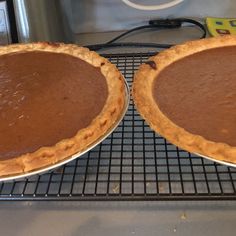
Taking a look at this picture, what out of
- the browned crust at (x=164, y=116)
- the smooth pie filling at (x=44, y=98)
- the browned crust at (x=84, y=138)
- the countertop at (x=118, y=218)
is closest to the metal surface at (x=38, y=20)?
the smooth pie filling at (x=44, y=98)

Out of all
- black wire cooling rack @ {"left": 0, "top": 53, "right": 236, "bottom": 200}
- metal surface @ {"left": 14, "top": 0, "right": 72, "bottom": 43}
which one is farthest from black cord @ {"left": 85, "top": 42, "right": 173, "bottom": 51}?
black wire cooling rack @ {"left": 0, "top": 53, "right": 236, "bottom": 200}

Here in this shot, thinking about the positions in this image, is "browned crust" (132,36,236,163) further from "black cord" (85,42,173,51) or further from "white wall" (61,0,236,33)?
"white wall" (61,0,236,33)

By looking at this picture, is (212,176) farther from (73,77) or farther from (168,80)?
(73,77)

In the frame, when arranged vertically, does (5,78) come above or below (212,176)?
above

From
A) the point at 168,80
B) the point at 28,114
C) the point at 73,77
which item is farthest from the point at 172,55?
the point at 28,114

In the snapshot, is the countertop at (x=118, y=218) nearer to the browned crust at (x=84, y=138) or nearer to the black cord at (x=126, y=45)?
the browned crust at (x=84, y=138)

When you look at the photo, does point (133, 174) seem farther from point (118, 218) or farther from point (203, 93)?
point (203, 93)
